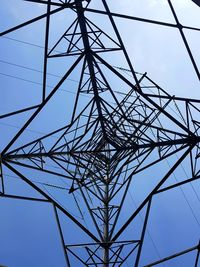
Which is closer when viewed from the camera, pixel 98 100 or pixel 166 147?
pixel 166 147

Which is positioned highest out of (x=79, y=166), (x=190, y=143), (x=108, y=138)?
(x=108, y=138)

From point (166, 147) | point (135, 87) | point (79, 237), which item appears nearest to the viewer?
point (135, 87)

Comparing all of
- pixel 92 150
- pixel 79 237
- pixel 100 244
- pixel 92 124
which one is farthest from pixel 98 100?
pixel 79 237

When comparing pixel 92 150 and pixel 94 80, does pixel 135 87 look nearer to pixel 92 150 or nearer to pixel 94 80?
pixel 94 80

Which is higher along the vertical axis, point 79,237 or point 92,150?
point 79,237

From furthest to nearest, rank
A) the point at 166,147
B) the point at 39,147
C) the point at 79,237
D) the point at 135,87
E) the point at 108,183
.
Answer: the point at 79,237, the point at 108,183, the point at 39,147, the point at 166,147, the point at 135,87

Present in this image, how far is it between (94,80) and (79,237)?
24.9 meters

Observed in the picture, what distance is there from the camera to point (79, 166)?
1291cm

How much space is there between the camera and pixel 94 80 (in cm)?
1198

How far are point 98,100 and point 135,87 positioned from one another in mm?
3980

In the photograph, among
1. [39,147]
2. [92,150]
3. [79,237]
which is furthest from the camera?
[79,237]

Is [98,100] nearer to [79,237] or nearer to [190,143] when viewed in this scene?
[190,143]

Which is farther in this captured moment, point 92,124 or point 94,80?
point 92,124

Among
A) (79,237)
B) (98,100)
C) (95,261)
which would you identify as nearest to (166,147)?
(98,100)
